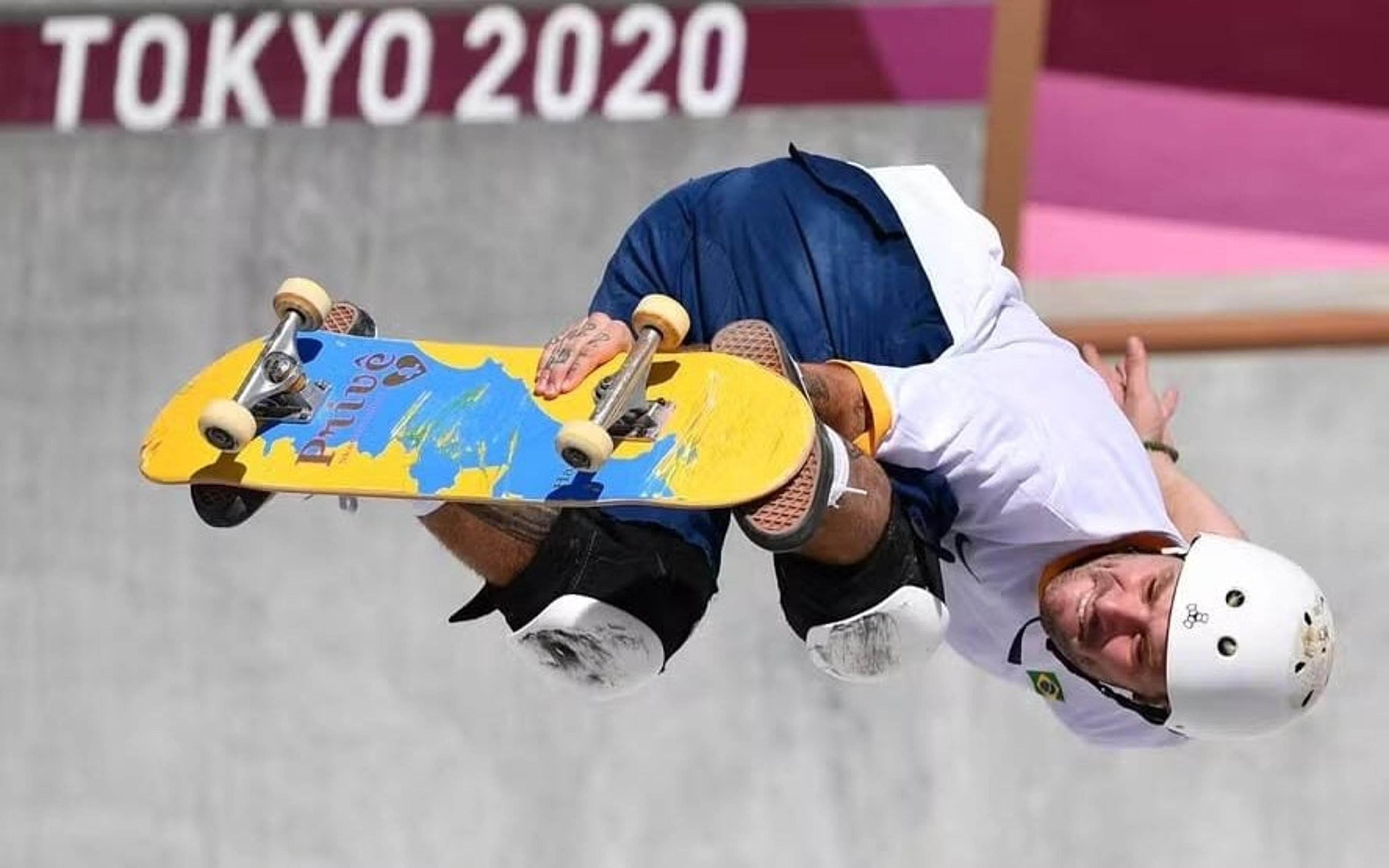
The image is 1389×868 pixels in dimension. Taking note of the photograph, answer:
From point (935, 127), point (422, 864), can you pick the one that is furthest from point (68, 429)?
point (935, 127)

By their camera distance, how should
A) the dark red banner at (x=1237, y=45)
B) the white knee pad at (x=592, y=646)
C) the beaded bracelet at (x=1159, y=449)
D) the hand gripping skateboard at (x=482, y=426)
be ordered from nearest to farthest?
the hand gripping skateboard at (x=482, y=426) < the white knee pad at (x=592, y=646) < the beaded bracelet at (x=1159, y=449) < the dark red banner at (x=1237, y=45)

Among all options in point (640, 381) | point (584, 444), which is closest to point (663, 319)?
point (640, 381)

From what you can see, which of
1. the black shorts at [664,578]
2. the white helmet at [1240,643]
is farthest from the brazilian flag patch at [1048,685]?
the black shorts at [664,578]

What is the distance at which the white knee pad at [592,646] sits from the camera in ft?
12.5

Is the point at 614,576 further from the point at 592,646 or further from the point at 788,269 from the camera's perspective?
the point at 788,269

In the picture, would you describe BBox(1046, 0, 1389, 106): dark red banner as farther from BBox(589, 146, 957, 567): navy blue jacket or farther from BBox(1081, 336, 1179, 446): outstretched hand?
BBox(589, 146, 957, 567): navy blue jacket

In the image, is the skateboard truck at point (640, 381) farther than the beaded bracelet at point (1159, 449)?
No

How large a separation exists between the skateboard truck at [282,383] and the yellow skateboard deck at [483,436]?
0.02m

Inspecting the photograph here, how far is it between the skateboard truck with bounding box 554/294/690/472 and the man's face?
28.0 inches

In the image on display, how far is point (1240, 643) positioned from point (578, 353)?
109 cm

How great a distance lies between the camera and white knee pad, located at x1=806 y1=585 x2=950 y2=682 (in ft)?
12.2

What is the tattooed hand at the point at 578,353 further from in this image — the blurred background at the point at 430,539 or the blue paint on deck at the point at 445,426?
the blurred background at the point at 430,539

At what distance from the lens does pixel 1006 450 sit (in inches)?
147

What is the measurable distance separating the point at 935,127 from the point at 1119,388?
6.35ft
